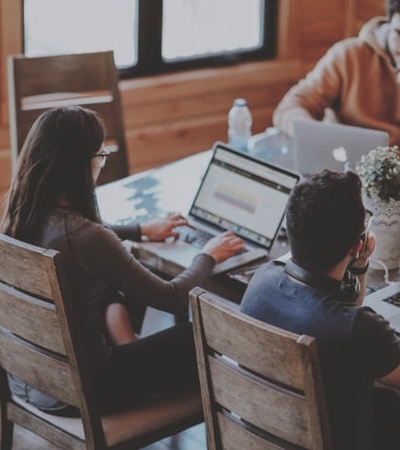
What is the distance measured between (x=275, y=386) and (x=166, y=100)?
9.83ft

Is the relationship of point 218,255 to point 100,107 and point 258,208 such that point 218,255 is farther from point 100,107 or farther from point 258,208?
point 100,107

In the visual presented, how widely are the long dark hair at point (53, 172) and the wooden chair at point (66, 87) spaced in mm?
909

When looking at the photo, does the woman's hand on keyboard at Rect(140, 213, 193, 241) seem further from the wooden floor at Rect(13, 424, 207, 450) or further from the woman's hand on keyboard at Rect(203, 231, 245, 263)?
the wooden floor at Rect(13, 424, 207, 450)

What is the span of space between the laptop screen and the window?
1.76 m

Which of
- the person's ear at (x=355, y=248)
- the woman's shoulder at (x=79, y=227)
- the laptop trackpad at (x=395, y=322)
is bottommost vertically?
the laptop trackpad at (x=395, y=322)

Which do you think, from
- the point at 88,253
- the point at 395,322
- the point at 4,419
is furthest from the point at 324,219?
the point at 4,419

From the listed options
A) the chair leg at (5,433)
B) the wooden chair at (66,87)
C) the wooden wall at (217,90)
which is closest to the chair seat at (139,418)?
the chair leg at (5,433)

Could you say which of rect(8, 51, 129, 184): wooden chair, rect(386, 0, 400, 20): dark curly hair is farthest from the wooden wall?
rect(386, 0, 400, 20): dark curly hair

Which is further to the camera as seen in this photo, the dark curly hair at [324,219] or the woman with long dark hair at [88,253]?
the woman with long dark hair at [88,253]

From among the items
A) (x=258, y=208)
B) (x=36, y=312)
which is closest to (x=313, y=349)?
(x=36, y=312)

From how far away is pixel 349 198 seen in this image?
1752 mm

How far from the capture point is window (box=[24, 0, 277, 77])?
4129mm

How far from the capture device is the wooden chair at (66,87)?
122 inches

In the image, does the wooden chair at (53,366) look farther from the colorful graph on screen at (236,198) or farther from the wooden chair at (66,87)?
the wooden chair at (66,87)
